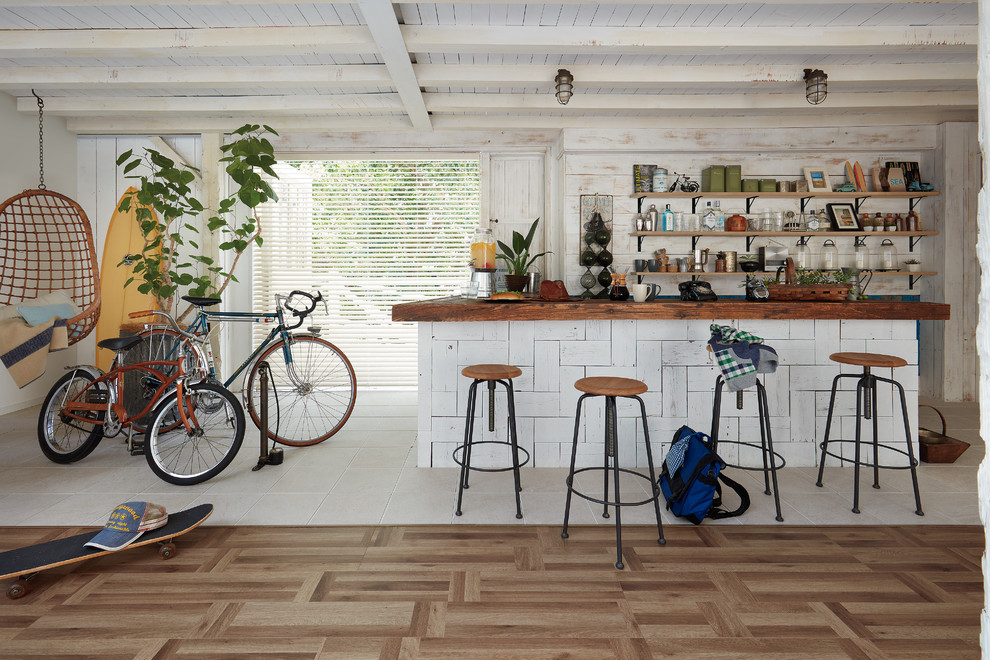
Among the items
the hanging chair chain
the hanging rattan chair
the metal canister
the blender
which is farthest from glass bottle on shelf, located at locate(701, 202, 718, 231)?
the hanging chair chain

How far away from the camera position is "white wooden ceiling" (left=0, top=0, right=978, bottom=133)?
343 cm

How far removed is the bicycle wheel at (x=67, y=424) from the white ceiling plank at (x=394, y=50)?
278 cm

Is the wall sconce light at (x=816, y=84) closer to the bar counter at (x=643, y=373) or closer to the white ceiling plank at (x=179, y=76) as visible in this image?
the bar counter at (x=643, y=373)

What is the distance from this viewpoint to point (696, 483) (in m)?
2.63

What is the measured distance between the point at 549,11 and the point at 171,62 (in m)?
2.85

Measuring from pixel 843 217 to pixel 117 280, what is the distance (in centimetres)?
686

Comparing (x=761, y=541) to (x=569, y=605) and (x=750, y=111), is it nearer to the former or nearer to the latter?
(x=569, y=605)

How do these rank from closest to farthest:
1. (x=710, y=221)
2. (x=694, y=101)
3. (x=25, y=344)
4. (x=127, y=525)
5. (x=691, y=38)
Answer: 1. (x=127, y=525)
2. (x=691, y=38)
3. (x=25, y=344)
4. (x=694, y=101)
5. (x=710, y=221)

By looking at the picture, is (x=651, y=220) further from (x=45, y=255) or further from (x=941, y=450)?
(x=45, y=255)

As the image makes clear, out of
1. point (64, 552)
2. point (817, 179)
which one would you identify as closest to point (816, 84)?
point (817, 179)

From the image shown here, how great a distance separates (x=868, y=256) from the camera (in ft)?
18.1

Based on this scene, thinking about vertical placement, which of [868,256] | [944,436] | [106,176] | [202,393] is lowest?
[944,436]

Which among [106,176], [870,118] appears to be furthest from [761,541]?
[106,176]

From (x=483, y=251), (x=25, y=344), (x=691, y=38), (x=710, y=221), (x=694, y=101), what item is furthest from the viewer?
(x=710, y=221)
